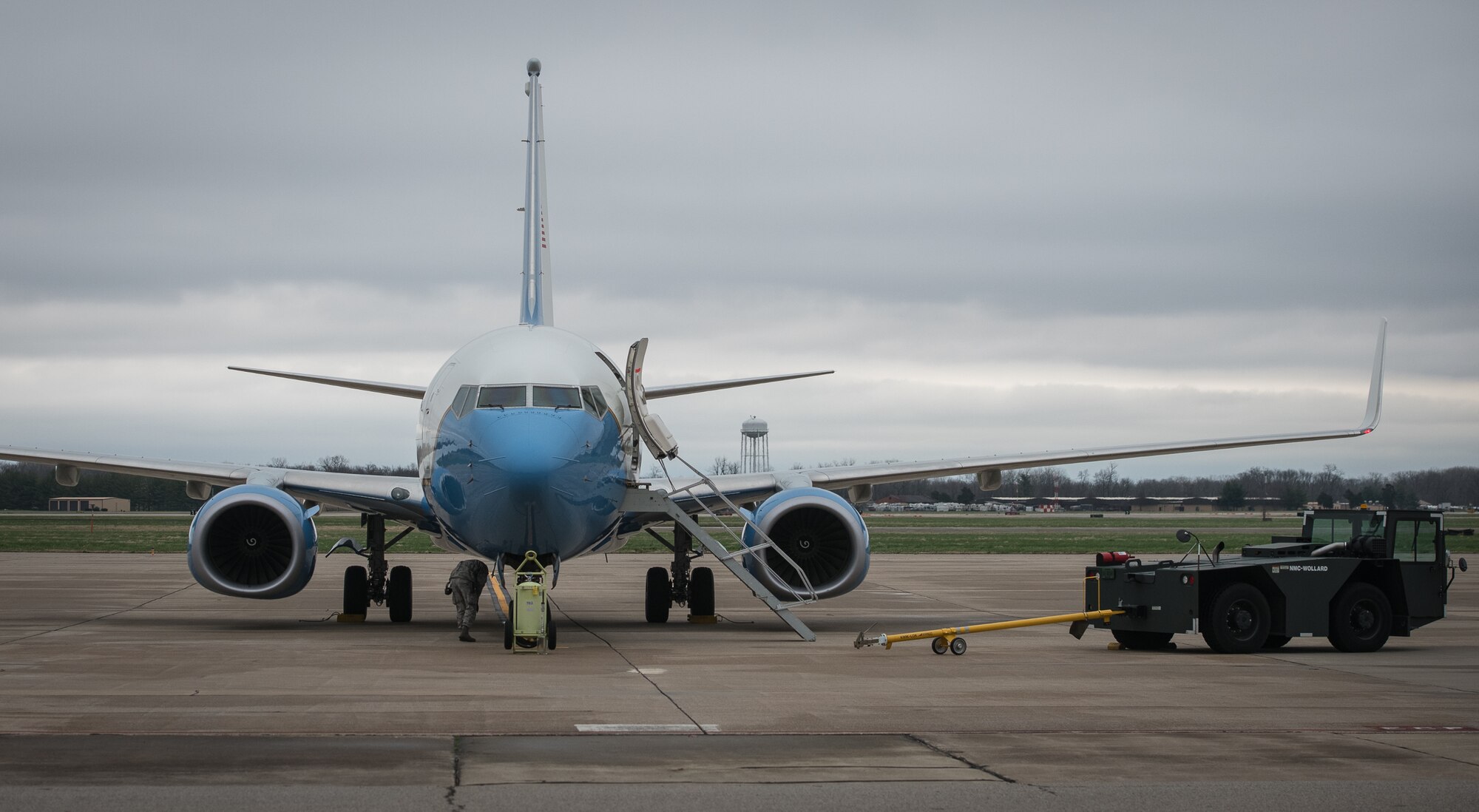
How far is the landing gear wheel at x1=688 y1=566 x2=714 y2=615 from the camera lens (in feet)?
73.3

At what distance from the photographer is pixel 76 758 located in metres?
9.10

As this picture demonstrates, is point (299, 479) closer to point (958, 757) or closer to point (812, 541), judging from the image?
point (812, 541)

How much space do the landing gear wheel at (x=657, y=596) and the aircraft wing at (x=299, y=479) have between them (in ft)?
11.7

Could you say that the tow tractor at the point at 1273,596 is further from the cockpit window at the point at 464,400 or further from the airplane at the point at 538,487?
the cockpit window at the point at 464,400

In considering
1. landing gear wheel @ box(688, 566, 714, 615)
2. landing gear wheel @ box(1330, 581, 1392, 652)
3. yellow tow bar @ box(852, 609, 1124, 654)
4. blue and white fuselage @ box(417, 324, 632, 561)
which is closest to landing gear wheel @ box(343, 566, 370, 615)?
blue and white fuselage @ box(417, 324, 632, 561)

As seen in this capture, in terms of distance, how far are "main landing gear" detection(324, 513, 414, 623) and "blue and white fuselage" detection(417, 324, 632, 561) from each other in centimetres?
321

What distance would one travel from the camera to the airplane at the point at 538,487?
1708 cm

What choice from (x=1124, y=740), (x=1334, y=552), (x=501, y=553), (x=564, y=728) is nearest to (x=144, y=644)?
(x=501, y=553)

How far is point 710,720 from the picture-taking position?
446 inches

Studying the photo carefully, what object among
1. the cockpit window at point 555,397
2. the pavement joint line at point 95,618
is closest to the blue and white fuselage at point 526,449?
the cockpit window at point 555,397

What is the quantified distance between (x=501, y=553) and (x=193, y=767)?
8840mm

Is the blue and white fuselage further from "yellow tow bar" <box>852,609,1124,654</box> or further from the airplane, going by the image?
"yellow tow bar" <box>852,609,1124,654</box>

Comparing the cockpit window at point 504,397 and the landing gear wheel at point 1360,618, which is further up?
the cockpit window at point 504,397

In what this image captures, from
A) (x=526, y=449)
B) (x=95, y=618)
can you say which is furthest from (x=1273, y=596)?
(x=95, y=618)
